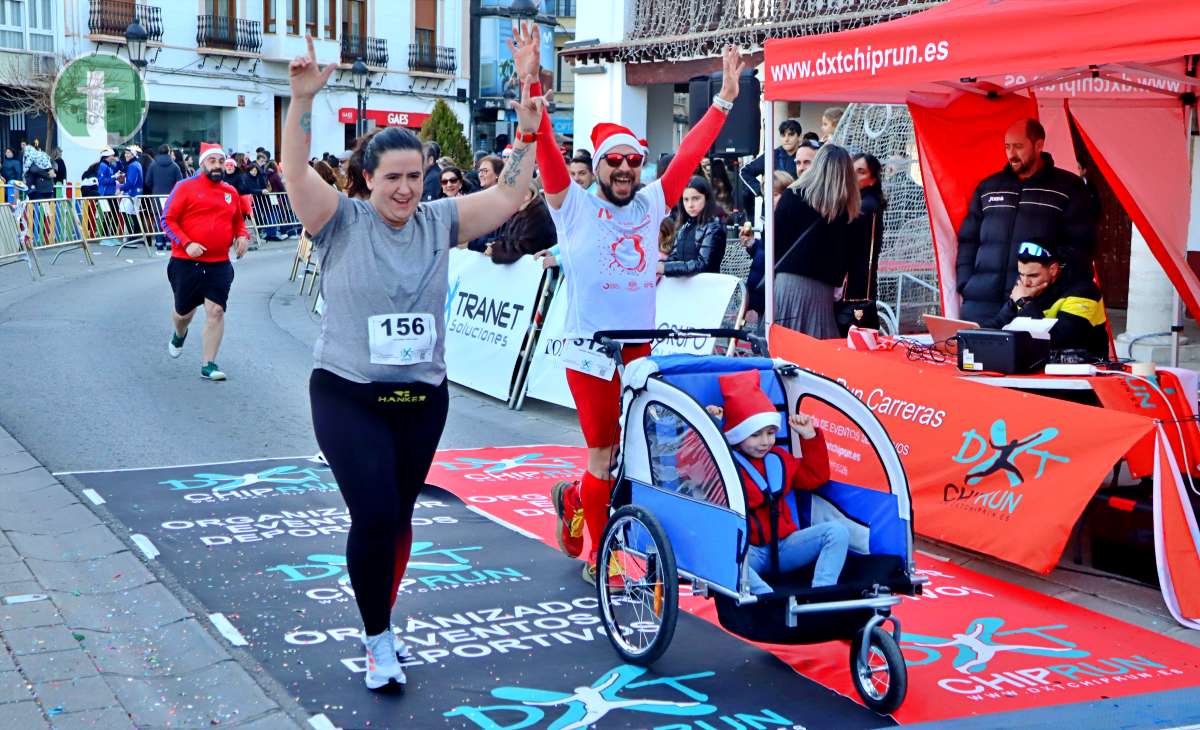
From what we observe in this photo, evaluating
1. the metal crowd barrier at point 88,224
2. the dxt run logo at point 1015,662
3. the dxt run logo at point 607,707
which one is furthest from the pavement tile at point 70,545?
the metal crowd barrier at point 88,224

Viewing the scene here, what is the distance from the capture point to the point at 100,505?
7184mm

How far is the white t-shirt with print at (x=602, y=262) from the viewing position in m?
5.74

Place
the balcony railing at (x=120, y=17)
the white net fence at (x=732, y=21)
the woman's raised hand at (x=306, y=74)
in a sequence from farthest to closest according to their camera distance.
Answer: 1. the balcony railing at (x=120, y=17)
2. the white net fence at (x=732, y=21)
3. the woman's raised hand at (x=306, y=74)

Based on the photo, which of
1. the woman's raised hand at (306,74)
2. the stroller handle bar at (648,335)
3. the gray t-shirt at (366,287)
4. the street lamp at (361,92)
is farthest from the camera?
the street lamp at (361,92)

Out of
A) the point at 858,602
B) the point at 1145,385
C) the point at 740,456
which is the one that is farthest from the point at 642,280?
the point at 1145,385

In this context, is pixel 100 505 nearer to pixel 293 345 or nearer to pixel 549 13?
pixel 293 345

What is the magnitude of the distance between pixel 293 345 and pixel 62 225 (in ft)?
36.5

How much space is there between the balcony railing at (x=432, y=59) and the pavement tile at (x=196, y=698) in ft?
162

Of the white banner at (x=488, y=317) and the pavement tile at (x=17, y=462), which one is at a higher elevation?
the white banner at (x=488, y=317)

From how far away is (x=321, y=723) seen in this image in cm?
439

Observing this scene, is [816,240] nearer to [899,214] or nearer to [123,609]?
[899,214]

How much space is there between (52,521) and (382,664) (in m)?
2.97

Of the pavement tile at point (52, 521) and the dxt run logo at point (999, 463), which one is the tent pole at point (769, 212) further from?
the pavement tile at point (52, 521)

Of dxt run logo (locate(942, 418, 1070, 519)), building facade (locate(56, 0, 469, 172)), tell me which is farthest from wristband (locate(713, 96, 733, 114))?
building facade (locate(56, 0, 469, 172))
